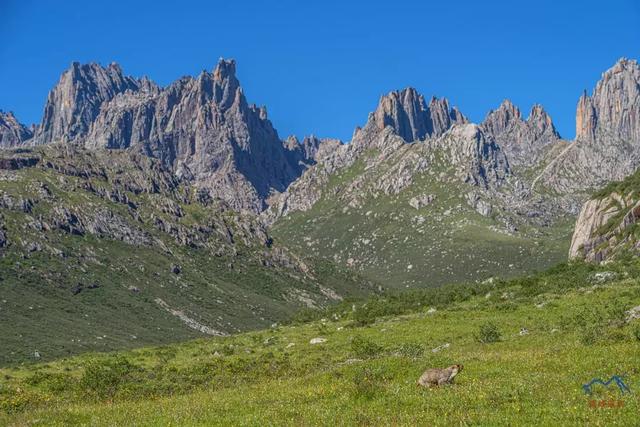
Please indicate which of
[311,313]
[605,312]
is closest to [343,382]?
[605,312]

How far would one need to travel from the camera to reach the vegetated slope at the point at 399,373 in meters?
19.2

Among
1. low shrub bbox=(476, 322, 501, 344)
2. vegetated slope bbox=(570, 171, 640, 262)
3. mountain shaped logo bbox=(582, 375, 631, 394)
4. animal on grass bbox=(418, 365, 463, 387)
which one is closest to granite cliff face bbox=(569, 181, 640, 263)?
vegetated slope bbox=(570, 171, 640, 262)

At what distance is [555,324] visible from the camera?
140 feet

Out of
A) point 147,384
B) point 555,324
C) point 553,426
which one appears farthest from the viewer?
point 555,324

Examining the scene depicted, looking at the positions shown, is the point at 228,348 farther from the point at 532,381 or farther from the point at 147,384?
the point at 532,381

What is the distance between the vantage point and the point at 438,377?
23344 millimetres

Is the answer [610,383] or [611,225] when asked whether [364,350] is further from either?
[611,225]

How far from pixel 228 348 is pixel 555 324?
1124 inches

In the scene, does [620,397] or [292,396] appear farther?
[292,396]

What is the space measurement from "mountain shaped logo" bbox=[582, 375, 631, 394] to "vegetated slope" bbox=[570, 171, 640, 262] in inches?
2342

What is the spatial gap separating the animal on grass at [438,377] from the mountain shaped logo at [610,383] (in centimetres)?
498

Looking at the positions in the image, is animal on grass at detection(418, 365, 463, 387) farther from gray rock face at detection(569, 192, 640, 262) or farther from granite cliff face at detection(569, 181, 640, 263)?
gray rock face at detection(569, 192, 640, 262)

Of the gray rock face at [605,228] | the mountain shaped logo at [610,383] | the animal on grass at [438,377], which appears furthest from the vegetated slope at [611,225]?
the mountain shaped logo at [610,383]

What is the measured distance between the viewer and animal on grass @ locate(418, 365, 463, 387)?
2319 centimetres
